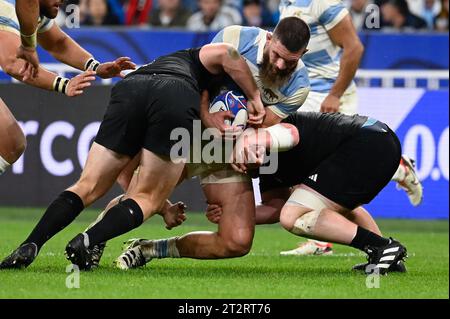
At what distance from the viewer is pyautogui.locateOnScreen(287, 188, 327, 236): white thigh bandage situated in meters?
7.22

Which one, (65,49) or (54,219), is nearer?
(54,219)

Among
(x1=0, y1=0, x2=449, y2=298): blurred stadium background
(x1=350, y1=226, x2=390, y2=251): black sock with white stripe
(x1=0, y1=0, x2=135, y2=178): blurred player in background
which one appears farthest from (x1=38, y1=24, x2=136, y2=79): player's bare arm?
(x1=0, y1=0, x2=449, y2=298): blurred stadium background

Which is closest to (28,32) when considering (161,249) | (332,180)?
(161,249)

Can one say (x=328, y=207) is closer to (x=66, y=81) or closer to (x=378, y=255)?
(x=378, y=255)

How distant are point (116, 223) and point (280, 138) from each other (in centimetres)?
120

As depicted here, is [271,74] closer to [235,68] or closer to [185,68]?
[235,68]

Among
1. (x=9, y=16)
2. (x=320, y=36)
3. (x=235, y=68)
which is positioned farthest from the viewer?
(x=320, y=36)

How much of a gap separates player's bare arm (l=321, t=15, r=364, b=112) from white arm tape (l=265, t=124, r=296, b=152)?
1908 millimetres

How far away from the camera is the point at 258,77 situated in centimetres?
742

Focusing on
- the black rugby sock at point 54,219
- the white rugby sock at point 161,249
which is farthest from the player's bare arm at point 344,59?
the black rugby sock at point 54,219

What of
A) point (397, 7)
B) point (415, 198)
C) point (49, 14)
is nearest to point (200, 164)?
point (49, 14)

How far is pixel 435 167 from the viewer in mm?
12141

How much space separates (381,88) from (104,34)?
12.8 feet

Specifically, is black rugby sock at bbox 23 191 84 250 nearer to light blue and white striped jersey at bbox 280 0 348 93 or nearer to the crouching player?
the crouching player
